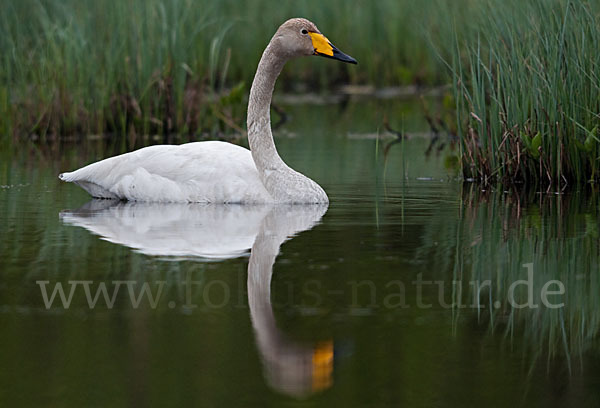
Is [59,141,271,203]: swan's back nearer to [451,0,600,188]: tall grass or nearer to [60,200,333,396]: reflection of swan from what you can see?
[60,200,333,396]: reflection of swan

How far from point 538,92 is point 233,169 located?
93.1 inches

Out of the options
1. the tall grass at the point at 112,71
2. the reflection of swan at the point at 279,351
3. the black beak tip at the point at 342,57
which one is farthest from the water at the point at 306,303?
the tall grass at the point at 112,71

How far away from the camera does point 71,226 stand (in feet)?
24.5

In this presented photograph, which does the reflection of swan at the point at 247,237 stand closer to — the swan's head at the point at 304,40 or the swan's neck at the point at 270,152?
the swan's neck at the point at 270,152

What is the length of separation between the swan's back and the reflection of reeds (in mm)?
1673

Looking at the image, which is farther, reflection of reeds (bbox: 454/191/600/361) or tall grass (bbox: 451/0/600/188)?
tall grass (bbox: 451/0/600/188)

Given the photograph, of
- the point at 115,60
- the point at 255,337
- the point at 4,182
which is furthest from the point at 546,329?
the point at 115,60

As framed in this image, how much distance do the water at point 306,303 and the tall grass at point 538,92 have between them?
1.48 feet

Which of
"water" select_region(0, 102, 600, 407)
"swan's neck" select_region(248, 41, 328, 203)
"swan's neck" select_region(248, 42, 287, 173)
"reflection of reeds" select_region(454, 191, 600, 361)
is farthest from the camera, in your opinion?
"swan's neck" select_region(248, 42, 287, 173)

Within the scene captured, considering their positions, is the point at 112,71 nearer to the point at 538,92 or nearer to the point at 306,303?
the point at 538,92

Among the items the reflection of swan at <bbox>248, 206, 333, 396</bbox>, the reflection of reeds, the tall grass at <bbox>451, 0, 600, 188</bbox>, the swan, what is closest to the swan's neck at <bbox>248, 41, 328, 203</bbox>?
the swan

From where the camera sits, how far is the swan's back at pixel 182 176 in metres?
8.59

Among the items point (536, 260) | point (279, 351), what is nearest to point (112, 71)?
point (536, 260)

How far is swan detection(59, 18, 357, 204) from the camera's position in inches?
337
